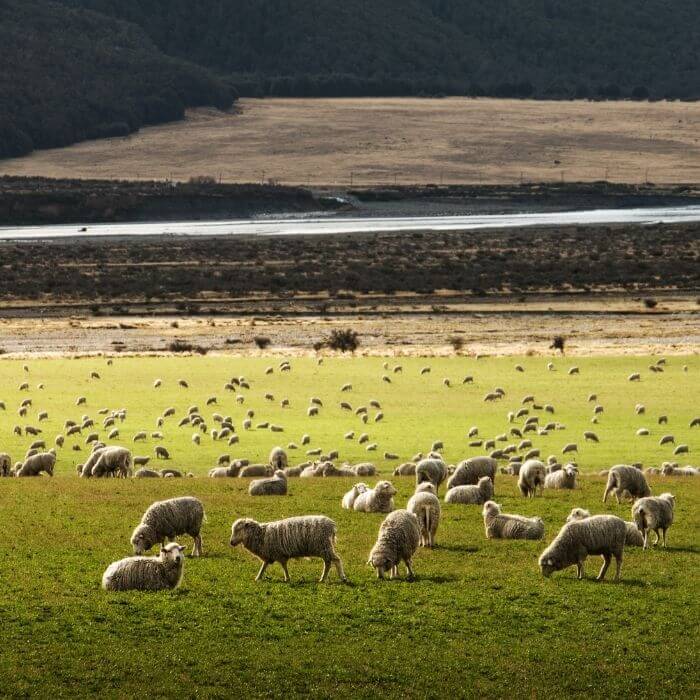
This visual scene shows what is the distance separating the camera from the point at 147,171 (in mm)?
151375

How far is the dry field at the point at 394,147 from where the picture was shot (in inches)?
5925

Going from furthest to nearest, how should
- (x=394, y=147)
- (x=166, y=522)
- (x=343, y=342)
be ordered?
(x=394, y=147), (x=343, y=342), (x=166, y=522)

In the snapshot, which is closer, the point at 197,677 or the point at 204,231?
the point at 197,677

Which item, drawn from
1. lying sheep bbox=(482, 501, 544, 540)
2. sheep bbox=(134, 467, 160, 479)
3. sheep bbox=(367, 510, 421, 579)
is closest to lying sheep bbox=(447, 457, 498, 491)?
lying sheep bbox=(482, 501, 544, 540)

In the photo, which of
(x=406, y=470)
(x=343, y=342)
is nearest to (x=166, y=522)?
(x=406, y=470)

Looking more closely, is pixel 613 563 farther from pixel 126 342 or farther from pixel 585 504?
pixel 126 342

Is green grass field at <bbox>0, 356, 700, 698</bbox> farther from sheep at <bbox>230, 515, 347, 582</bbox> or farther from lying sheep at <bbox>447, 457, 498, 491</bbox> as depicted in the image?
lying sheep at <bbox>447, 457, 498, 491</bbox>

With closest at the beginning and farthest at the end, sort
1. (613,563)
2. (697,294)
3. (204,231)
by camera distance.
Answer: (613,563) < (697,294) < (204,231)

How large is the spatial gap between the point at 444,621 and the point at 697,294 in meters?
46.3

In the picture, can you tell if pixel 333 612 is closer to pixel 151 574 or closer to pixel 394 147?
pixel 151 574

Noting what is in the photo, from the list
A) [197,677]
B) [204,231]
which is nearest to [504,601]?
[197,677]

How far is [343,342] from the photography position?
42.8 metres

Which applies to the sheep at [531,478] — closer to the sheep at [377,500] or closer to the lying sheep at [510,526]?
the sheep at [377,500]

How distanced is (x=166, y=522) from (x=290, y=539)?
1.77 metres
